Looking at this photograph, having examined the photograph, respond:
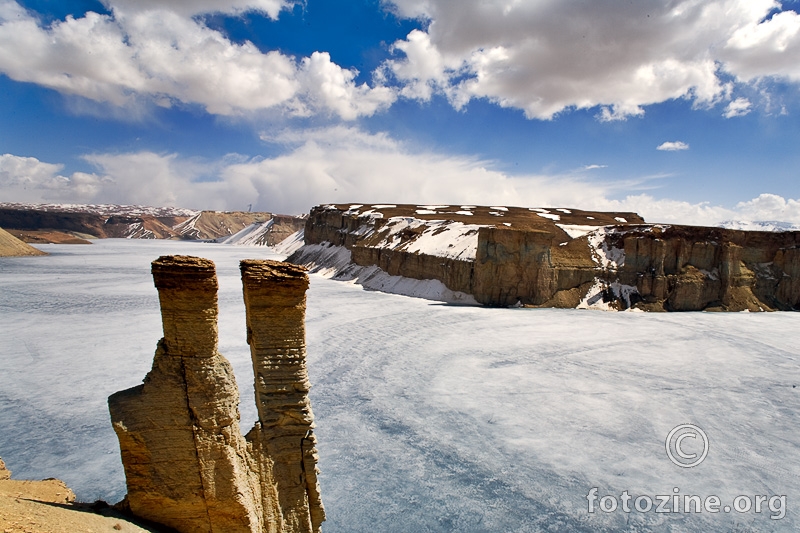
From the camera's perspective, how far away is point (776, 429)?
14000 mm

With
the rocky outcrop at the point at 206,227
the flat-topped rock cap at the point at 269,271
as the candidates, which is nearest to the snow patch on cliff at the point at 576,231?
the flat-topped rock cap at the point at 269,271

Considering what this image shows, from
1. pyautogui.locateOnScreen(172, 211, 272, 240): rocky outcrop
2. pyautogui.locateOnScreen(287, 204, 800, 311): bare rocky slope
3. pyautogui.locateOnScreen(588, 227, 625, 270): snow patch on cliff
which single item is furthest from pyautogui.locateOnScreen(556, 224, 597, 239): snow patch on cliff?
pyautogui.locateOnScreen(172, 211, 272, 240): rocky outcrop

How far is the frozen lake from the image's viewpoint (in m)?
10.0

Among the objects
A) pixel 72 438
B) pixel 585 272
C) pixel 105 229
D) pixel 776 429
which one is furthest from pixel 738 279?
pixel 105 229

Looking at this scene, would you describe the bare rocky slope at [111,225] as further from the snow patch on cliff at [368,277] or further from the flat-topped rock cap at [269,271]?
the flat-topped rock cap at [269,271]

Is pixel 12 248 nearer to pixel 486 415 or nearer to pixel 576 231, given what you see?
pixel 486 415

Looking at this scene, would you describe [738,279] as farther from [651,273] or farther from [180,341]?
[180,341]

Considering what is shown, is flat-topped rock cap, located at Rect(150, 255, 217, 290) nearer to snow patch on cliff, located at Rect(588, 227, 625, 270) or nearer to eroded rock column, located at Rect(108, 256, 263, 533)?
eroded rock column, located at Rect(108, 256, 263, 533)

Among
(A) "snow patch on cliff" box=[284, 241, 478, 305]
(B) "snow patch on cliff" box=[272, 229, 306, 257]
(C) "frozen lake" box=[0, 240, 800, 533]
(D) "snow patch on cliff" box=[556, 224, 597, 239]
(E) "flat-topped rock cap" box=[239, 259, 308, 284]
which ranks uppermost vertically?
(D) "snow patch on cliff" box=[556, 224, 597, 239]

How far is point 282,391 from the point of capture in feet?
22.3

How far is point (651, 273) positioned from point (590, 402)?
2975cm

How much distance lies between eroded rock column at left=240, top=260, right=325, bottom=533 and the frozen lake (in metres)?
3.00

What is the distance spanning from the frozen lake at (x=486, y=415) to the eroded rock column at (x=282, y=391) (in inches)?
118

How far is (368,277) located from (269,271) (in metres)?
42.6
